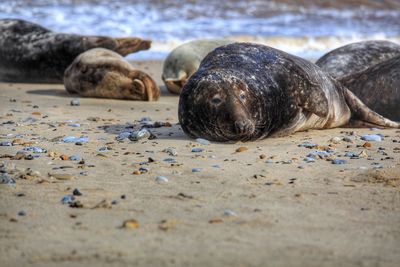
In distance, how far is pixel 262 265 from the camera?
10.5 feet

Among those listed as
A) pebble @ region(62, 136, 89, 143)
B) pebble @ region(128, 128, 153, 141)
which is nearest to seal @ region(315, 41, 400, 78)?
pebble @ region(128, 128, 153, 141)

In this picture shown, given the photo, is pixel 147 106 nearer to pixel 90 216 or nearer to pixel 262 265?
pixel 90 216

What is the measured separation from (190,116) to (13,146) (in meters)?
1.26

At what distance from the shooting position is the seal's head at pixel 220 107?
5.79 metres

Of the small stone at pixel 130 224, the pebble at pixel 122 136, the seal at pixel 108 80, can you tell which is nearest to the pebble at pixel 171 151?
the pebble at pixel 122 136

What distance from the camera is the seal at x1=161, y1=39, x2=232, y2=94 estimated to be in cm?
928

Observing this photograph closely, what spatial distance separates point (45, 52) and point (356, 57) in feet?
13.2

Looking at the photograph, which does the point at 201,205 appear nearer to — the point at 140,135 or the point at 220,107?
the point at 220,107

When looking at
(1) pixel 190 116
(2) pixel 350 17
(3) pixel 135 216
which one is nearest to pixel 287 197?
(3) pixel 135 216

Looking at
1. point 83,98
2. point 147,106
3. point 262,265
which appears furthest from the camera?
point 83,98

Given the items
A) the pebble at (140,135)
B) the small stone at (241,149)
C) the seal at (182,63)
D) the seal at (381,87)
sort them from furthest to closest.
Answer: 1. the seal at (182,63)
2. the seal at (381,87)
3. the pebble at (140,135)
4. the small stone at (241,149)

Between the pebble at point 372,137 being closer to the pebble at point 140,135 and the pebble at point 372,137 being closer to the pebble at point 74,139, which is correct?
the pebble at point 140,135

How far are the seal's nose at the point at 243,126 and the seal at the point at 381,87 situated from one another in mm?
2290

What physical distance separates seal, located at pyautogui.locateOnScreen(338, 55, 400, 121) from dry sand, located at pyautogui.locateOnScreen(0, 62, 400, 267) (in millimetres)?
1399
